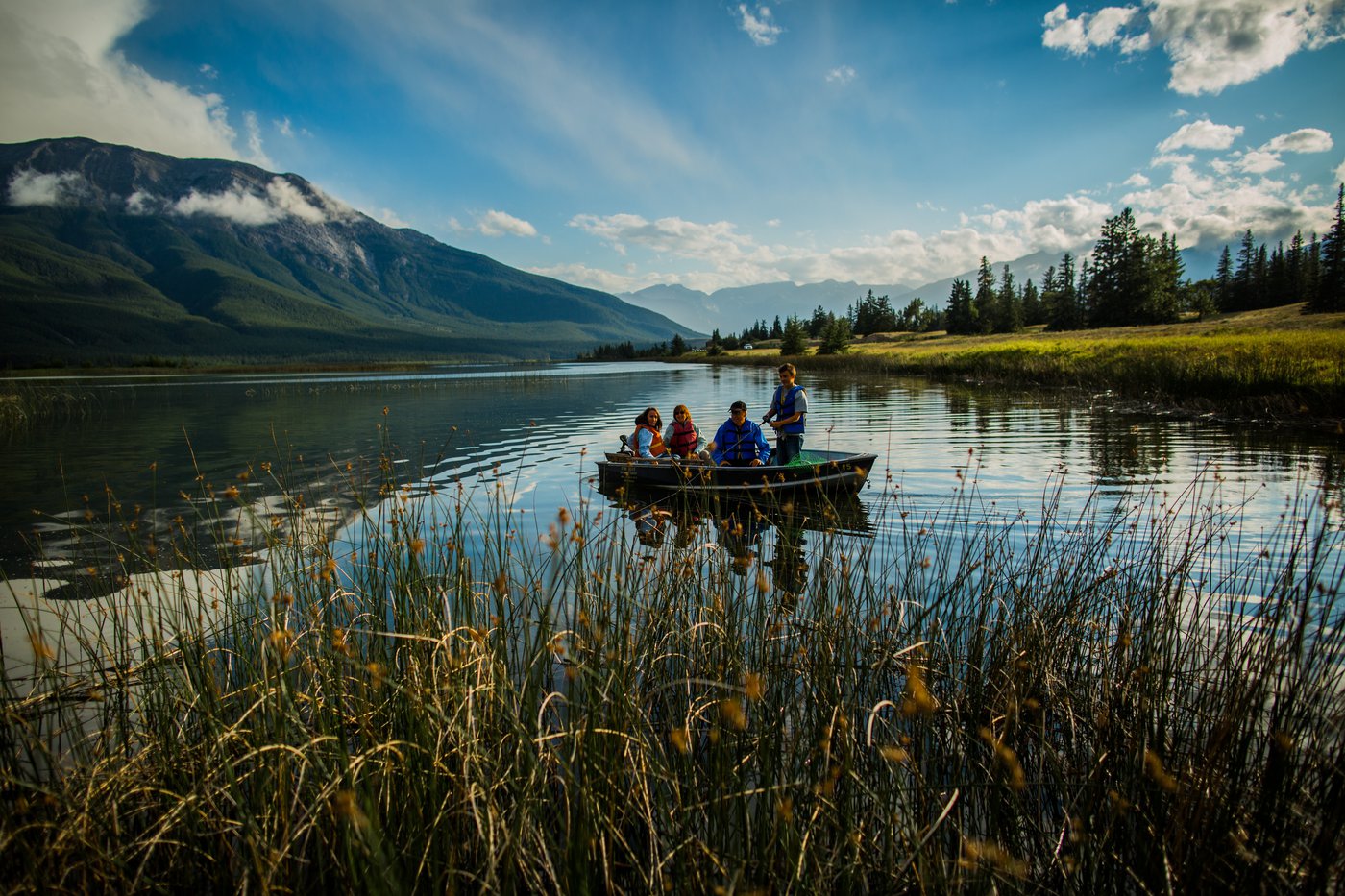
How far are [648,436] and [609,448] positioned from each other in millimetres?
6180

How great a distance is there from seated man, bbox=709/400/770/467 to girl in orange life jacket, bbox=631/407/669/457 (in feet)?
4.85

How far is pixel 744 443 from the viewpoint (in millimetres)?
12070

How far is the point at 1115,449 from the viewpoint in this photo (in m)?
15.2

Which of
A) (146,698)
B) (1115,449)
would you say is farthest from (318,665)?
(1115,449)

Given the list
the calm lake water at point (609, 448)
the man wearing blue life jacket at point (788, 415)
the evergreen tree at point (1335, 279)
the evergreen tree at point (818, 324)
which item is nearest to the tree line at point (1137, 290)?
the evergreen tree at point (1335, 279)

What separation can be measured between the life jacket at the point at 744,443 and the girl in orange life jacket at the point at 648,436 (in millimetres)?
1721

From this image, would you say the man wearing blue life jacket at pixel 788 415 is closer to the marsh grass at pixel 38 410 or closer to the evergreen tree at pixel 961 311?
the marsh grass at pixel 38 410

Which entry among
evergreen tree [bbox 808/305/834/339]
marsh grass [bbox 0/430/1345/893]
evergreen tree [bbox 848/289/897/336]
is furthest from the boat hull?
evergreen tree [bbox 808/305/834/339]

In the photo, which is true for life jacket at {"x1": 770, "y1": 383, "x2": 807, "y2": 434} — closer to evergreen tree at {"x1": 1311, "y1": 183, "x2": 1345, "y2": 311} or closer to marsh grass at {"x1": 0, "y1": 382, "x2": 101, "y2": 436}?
marsh grass at {"x1": 0, "y1": 382, "x2": 101, "y2": 436}

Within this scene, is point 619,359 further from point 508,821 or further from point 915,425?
point 508,821

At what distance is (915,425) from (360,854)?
21402 millimetres

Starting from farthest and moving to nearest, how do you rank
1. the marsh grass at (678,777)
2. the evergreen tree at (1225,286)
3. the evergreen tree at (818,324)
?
1. the evergreen tree at (818,324)
2. the evergreen tree at (1225,286)
3. the marsh grass at (678,777)

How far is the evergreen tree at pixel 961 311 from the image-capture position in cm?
8200

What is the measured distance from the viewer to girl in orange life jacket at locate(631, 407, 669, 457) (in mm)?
13594
